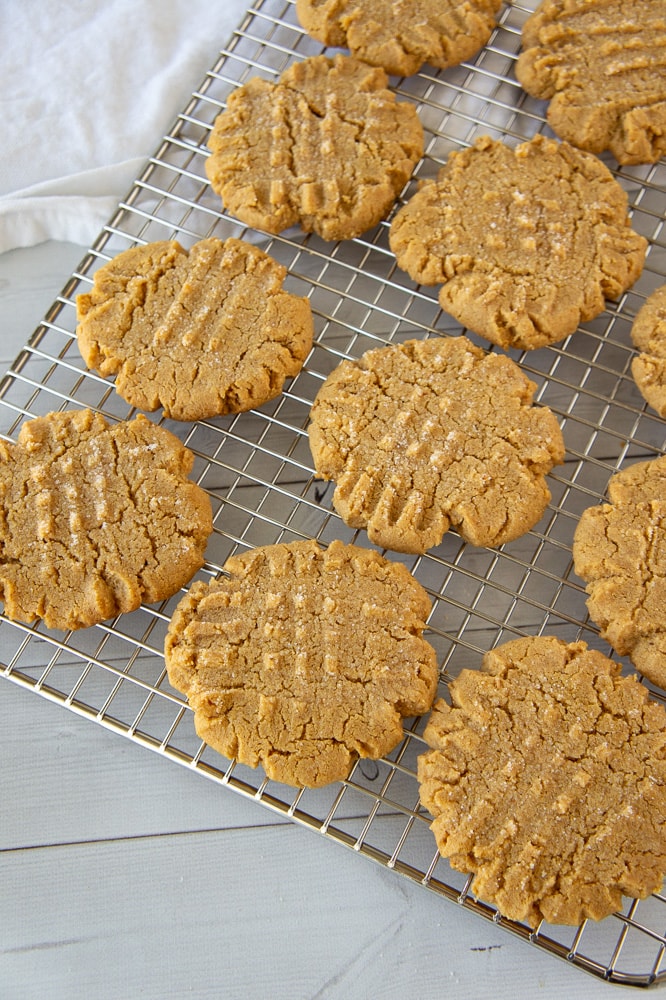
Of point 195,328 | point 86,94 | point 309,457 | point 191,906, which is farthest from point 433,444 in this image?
point 86,94

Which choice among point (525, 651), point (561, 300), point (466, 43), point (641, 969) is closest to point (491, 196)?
point (561, 300)

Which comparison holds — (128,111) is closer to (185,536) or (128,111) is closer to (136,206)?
(136,206)

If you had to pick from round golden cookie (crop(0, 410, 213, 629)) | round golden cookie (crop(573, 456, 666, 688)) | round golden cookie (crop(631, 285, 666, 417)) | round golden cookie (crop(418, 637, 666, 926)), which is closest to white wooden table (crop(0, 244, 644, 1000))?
round golden cookie (crop(418, 637, 666, 926))

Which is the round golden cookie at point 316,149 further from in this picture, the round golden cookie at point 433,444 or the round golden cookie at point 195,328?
the round golden cookie at point 433,444

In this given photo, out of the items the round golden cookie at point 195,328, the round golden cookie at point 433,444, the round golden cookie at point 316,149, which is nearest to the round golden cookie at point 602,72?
the round golden cookie at point 316,149

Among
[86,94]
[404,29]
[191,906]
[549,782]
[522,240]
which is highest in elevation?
[404,29]

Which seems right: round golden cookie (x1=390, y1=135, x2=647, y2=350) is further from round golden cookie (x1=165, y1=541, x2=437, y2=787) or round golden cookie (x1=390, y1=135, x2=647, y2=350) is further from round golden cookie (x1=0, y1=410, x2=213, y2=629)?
round golden cookie (x1=0, y1=410, x2=213, y2=629)

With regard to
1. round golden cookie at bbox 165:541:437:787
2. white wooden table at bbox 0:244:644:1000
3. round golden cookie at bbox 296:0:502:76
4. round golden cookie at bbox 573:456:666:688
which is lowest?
white wooden table at bbox 0:244:644:1000

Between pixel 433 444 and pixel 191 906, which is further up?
pixel 433 444

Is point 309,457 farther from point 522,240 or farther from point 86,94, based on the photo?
point 86,94
